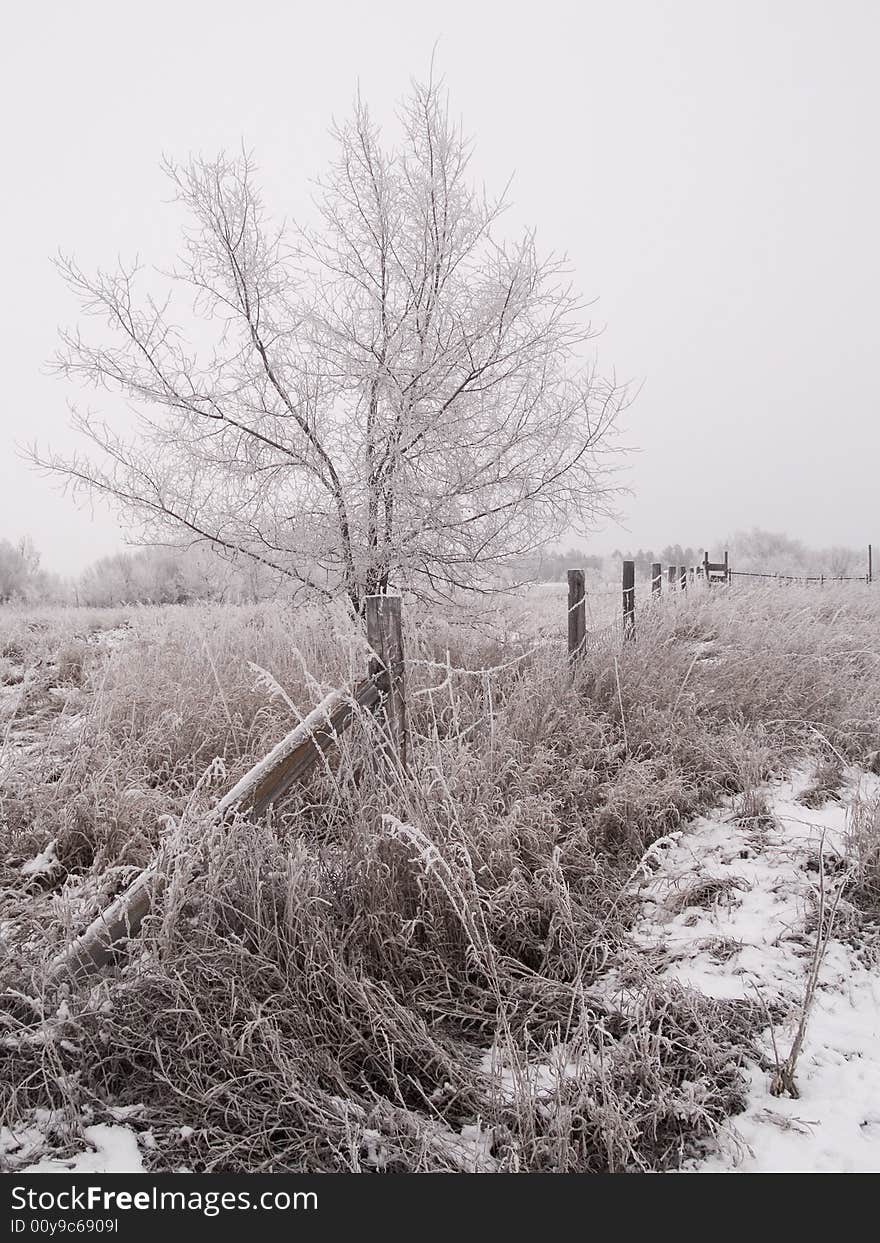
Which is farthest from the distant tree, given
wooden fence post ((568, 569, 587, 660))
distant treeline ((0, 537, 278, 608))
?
wooden fence post ((568, 569, 587, 660))

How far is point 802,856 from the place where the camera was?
3.38m

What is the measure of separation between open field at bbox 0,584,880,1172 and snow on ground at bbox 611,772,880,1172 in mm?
14

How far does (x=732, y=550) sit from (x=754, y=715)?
47.0 m

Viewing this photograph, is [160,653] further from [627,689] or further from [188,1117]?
[188,1117]

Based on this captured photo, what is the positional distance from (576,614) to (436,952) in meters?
4.23

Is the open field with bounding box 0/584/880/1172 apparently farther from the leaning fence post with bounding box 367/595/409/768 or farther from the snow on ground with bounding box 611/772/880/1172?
the leaning fence post with bounding box 367/595/409/768

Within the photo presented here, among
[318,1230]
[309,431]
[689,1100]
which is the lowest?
[318,1230]

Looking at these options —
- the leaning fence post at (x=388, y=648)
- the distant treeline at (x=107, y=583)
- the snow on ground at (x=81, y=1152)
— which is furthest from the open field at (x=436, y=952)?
the distant treeline at (x=107, y=583)

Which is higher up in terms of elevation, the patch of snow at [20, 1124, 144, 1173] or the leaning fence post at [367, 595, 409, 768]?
the leaning fence post at [367, 595, 409, 768]

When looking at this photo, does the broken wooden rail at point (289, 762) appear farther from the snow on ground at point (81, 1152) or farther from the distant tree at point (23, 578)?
the distant tree at point (23, 578)

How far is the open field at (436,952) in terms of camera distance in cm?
186

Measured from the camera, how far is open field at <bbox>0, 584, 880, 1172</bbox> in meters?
1.86

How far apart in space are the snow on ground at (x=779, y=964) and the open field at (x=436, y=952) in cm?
1

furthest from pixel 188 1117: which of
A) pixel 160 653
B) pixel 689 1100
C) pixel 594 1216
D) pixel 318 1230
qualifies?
pixel 160 653
